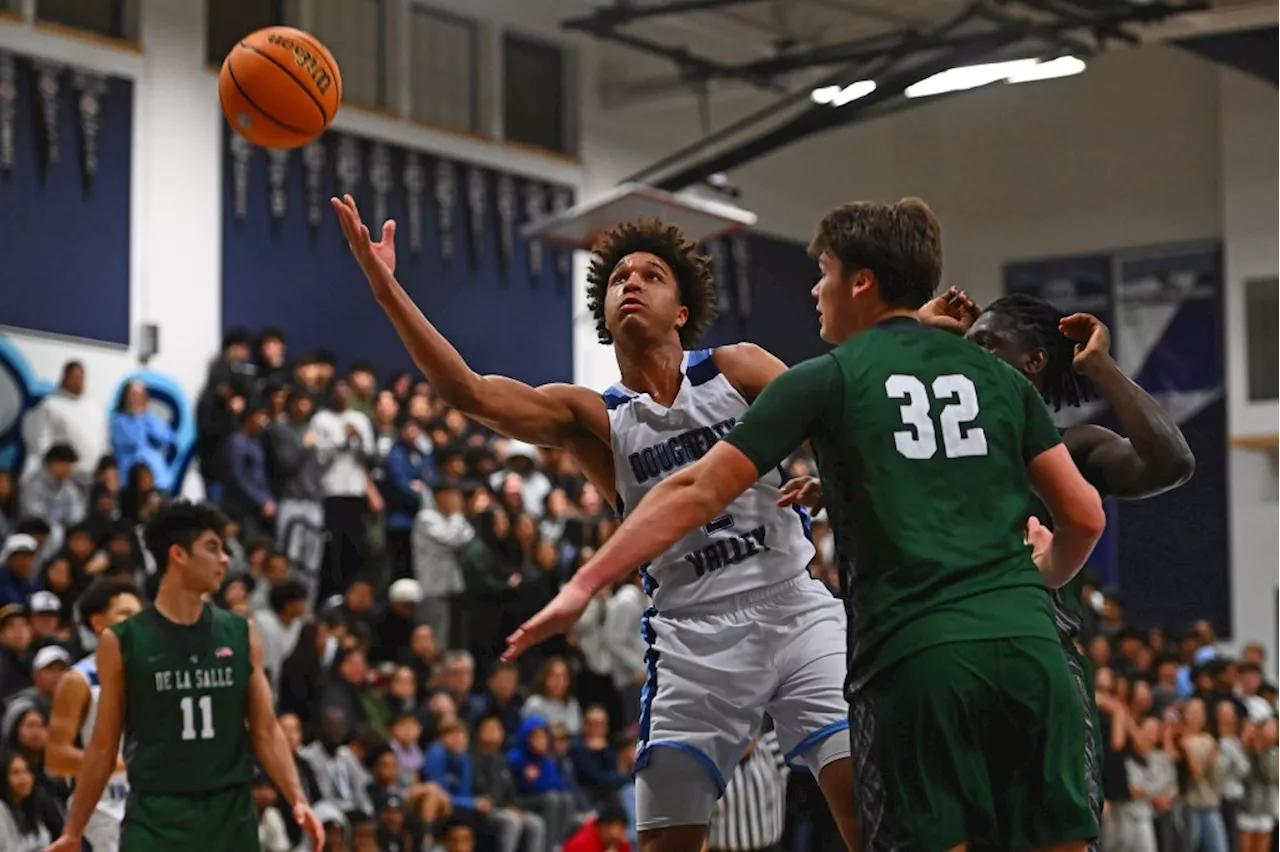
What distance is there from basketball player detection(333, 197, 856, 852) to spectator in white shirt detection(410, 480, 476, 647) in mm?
10884

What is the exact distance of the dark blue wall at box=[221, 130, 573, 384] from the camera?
2088 cm

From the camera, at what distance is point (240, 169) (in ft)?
67.8

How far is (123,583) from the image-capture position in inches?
368

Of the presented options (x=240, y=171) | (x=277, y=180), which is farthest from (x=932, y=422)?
(x=277, y=180)

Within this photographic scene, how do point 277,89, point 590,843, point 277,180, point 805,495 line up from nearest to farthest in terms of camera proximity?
1. point 805,495
2. point 277,89
3. point 590,843
4. point 277,180

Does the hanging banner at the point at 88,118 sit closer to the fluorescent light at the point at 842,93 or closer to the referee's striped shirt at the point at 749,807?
the fluorescent light at the point at 842,93

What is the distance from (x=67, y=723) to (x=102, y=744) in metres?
1.65

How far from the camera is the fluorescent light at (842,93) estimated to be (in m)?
22.9

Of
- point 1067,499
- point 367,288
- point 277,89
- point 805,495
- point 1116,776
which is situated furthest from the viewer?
point 367,288

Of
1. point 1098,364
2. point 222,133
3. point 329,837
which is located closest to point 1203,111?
point 222,133

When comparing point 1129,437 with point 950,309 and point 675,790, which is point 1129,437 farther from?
point 675,790

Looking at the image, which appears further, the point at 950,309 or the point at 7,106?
the point at 7,106

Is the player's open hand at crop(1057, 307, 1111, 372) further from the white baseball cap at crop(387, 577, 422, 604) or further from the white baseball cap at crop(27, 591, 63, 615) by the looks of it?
the white baseball cap at crop(387, 577, 422, 604)

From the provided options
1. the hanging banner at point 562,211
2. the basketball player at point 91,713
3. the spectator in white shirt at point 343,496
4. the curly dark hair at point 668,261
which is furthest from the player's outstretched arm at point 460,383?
the hanging banner at point 562,211
